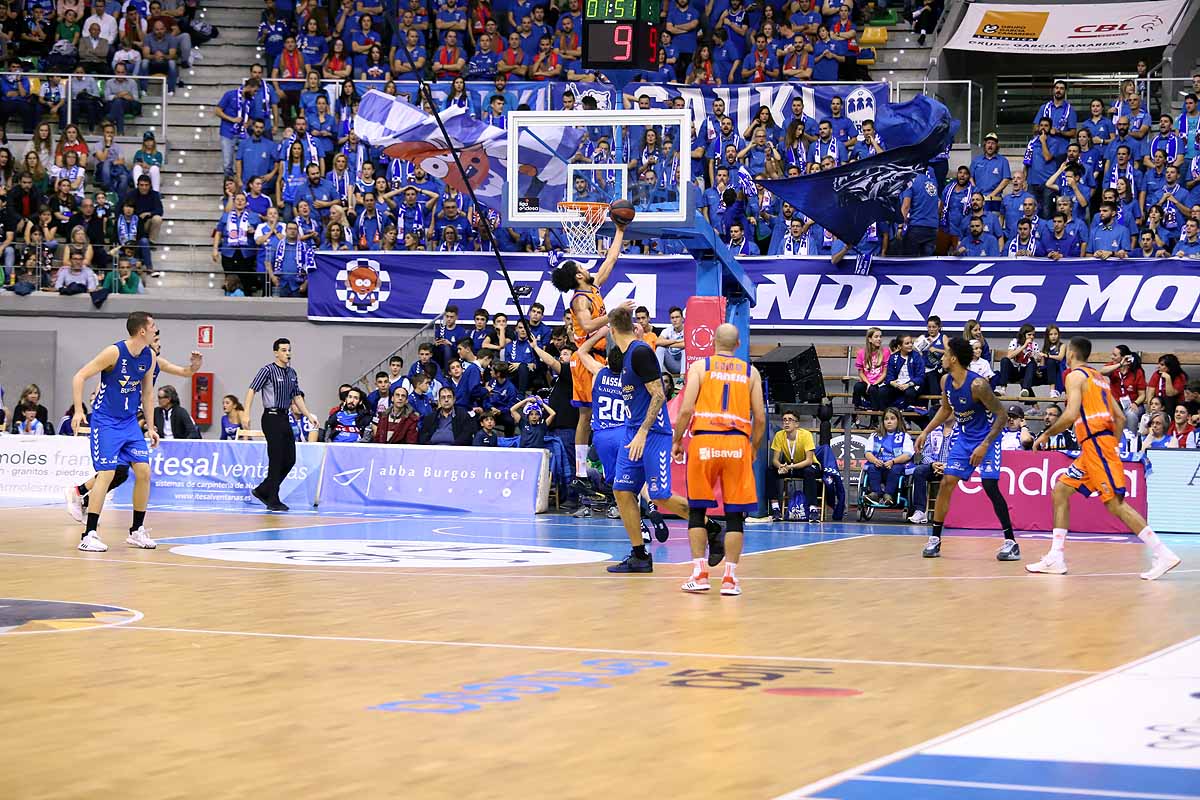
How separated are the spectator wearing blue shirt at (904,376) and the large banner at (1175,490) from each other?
381 centimetres

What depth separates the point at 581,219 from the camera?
19.3 meters

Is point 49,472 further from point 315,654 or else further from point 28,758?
point 28,758

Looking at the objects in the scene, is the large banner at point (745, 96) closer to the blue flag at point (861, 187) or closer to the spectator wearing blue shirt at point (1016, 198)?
the blue flag at point (861, 187)

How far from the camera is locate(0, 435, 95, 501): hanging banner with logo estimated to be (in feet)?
76.2

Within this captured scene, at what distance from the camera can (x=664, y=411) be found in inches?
513

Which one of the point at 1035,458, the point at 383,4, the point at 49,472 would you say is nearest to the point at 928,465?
the point at 1035,458

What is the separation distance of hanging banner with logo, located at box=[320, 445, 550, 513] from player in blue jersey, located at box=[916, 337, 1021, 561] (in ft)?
25.2

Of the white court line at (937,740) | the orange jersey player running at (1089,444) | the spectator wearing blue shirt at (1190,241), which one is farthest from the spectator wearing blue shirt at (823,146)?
the white court line at (937,740)

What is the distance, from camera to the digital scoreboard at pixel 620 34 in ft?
62.7

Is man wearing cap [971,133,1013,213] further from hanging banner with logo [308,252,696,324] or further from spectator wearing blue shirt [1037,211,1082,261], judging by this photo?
hanging banner with logo [308,252,696,324]

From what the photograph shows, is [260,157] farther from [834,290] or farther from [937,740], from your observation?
[937,740]

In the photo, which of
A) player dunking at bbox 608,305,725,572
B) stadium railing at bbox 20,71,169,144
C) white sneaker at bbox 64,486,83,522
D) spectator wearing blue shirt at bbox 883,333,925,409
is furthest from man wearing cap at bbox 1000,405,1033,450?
stadium railing at bbox 20,71,169,144

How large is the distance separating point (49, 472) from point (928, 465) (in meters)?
12.9

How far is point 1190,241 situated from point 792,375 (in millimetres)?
6865
